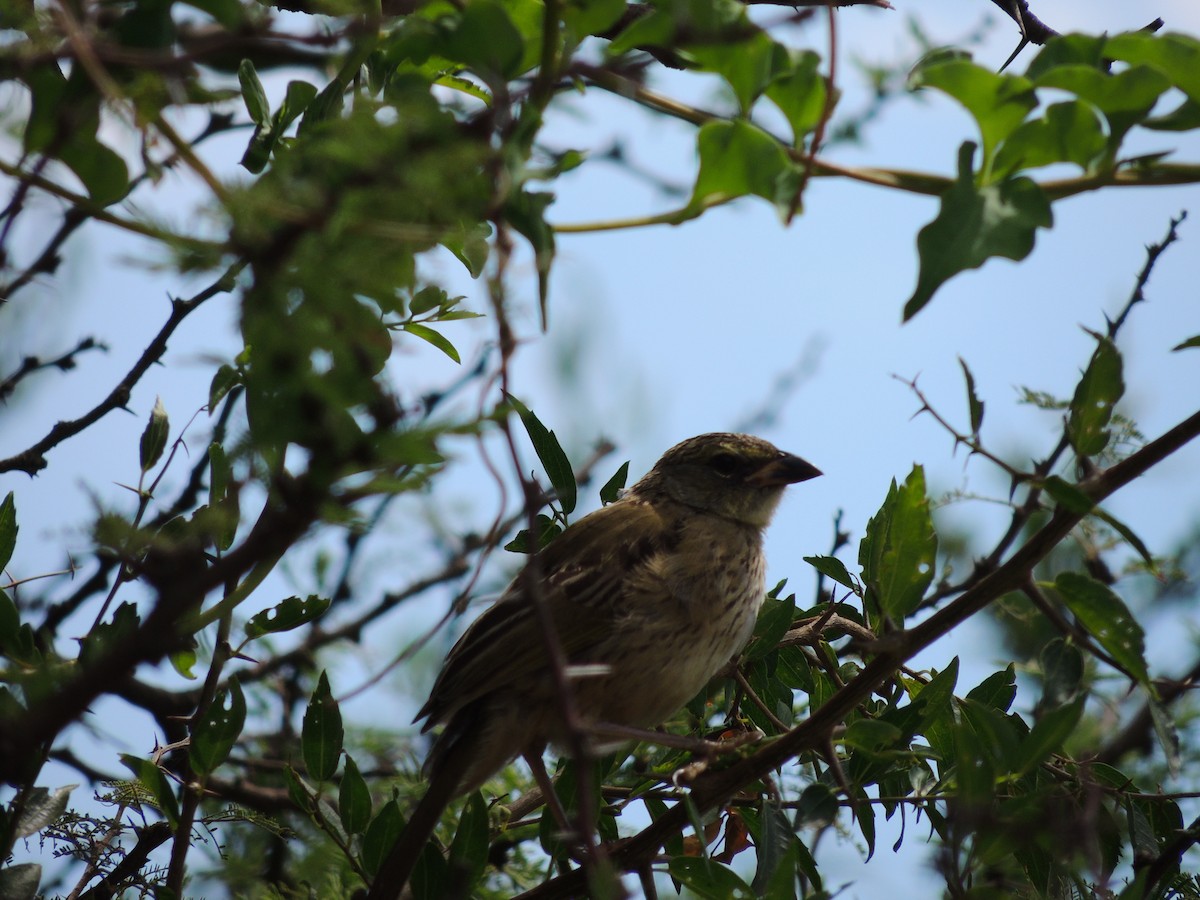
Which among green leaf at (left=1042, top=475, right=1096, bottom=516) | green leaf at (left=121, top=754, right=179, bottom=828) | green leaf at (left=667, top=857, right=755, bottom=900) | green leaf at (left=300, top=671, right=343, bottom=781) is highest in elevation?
green leaf at (left=300, top=671, right=343, bottom=781)

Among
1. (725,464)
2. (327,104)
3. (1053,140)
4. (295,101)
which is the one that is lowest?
(1053,140)

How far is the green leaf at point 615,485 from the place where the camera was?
3451 mm

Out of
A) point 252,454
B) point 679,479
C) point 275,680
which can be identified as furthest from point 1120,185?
point 275,680

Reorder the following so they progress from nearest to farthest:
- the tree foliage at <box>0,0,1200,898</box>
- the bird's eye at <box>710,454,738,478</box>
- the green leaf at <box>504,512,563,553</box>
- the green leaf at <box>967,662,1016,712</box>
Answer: the tree foliage at <box>0,0,1200,898</box> → the green leaf at <box>967,662,1016,712</box> → the green leaf at <box>504,512,563,553</box> → the bird's eye at <box>710,454,738,478</box>

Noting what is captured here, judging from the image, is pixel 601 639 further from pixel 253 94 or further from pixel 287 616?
pixel 253 94

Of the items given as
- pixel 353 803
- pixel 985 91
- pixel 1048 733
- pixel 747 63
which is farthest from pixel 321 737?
pixel 985 91

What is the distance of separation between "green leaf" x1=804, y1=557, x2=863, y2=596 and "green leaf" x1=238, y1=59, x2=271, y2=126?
1739 millimetres

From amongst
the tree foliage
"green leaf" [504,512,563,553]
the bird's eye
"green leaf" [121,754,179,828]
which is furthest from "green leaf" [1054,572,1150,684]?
the bird's eye

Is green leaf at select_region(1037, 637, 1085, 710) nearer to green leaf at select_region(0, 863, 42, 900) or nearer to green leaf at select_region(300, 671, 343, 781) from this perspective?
green leaf at select_region(300, 671, 343, 781)

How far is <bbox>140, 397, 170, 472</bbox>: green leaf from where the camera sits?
10.0 feet

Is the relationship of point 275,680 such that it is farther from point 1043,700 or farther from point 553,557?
point 1043,700

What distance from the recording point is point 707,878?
2.59 metres

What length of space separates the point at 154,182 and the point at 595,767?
6.01 ft

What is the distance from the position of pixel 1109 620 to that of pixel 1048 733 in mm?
298
